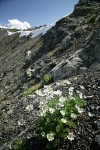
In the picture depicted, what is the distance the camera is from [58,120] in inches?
327

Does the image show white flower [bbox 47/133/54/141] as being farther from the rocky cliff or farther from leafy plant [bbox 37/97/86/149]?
the rocky cliff

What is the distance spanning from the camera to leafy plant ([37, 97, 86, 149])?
8.27 m

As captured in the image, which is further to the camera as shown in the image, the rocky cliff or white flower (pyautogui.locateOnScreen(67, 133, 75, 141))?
the rocky cliff

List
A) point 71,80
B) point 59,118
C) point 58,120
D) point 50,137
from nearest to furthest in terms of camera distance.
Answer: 1. point 50,137
2. point 58,120
3. point 59,118
4. point 71,80

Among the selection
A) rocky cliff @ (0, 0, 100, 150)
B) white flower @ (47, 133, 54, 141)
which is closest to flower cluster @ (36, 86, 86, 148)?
white flower @ (47, 133, 54, 141)

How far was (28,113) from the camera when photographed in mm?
13125

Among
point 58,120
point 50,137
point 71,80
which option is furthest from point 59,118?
point 71,80

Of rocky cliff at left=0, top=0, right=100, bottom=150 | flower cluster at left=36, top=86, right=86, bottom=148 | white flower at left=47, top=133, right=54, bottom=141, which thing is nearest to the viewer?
white flower at left=47, top=133, right=54, bottom=141

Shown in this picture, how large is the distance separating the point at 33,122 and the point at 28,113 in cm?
127

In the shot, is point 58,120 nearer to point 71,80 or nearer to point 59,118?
point 59,118

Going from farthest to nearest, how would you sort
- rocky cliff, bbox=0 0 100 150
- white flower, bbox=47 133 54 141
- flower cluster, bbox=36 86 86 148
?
rocky cliff, bbox=0 0 100 150 → flower cluster, bbox=36 86 86 148 → white flower, bbox=47 133 54 141

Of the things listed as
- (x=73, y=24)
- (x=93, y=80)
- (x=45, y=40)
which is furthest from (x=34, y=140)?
(x=45, y=40)

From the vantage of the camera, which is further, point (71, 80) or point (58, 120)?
point (71, 80)

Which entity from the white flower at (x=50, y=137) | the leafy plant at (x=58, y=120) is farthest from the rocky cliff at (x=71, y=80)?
the white flower at (x=50, y=137)
